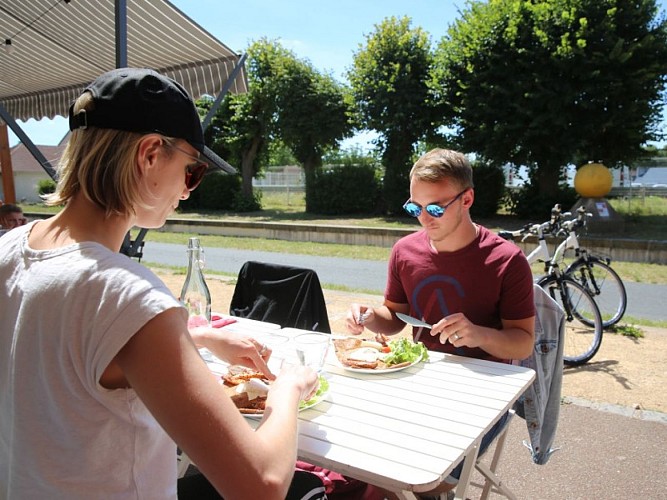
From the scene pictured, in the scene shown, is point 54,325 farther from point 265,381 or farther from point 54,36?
point 54,36

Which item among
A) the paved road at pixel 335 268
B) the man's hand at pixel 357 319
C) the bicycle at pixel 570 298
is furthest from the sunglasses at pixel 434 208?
the paved road at pixel 335 268

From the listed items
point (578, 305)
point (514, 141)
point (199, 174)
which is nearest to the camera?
point (199, 174)

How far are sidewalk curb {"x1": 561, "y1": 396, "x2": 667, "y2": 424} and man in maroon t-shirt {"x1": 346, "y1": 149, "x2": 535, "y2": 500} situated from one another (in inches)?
81.4

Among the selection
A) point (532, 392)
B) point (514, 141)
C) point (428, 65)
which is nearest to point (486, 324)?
point (532, 392)

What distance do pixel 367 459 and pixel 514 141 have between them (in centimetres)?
1606

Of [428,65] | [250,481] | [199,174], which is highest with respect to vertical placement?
[428,65]

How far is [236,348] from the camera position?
1.76 meters

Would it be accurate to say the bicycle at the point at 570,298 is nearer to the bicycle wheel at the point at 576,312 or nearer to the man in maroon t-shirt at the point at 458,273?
the bicycle wheel at the point at 576,312

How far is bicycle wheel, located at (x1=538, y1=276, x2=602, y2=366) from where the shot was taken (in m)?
5.13

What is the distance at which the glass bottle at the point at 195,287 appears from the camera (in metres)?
2.38

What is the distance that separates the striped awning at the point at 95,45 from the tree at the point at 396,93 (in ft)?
41.6

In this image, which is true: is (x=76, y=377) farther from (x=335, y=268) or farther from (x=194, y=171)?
(x=335, y=268)

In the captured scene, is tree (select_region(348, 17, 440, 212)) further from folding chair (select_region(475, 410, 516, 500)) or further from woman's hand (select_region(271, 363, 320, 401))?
woman's hand (select_region(271, 363, 320, 401))

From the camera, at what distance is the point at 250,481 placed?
0.94 metres
